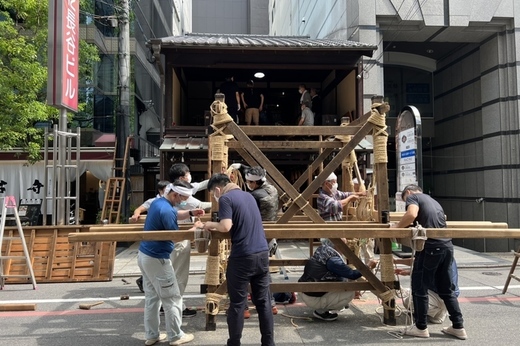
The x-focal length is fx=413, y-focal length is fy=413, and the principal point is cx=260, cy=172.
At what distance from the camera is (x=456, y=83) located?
628 inches

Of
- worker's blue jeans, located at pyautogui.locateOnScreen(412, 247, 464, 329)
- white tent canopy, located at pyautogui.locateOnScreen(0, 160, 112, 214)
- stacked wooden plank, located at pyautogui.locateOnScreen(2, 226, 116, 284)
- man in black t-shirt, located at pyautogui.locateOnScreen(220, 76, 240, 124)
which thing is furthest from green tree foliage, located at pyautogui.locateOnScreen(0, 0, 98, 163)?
worker's blue jeans, located at pyautogui.locateOnScreen(412, 247, 464, 329)

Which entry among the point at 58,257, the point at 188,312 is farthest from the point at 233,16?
the point at 188,312

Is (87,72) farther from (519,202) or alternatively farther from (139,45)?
(519,202)

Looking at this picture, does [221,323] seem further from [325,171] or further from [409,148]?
[409,148]

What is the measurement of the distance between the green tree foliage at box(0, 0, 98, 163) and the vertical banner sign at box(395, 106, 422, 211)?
945 cm

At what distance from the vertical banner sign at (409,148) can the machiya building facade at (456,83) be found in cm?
285

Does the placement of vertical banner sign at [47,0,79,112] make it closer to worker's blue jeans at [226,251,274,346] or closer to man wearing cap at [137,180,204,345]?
man wearing cap at [137,180,204,345]

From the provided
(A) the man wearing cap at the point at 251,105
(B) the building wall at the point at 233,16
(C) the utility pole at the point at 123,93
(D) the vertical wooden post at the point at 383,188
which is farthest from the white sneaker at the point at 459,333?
(B) the building wall at the point at 233,16

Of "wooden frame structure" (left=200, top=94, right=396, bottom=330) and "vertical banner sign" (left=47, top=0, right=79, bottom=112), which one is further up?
"vertical banner sign" (left=47, top=0, right=79, bottom=112)

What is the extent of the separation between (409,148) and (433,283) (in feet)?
16.6

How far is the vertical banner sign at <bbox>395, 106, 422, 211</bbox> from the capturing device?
8.95 meters

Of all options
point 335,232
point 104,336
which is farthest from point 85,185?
point 335,232

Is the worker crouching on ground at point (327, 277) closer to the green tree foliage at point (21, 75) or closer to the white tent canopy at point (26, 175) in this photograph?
Answer: the green tree foliage at point (21, 75)

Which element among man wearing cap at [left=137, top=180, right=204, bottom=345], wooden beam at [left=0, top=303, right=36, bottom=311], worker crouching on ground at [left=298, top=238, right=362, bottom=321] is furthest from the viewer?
wooden beam at [left=0, top=303, right=36, bottom=311]
